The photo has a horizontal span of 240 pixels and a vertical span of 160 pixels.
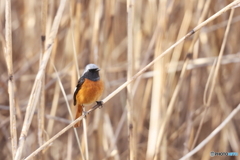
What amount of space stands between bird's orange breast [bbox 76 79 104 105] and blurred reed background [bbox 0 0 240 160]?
119mm

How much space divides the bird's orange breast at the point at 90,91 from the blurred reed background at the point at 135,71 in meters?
0.12

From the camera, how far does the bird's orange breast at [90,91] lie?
6.82 ft

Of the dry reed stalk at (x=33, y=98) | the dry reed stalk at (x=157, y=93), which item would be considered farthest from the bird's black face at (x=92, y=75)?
the dry reed stalk at (x=33, y=98)

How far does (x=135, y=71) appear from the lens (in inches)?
94.4

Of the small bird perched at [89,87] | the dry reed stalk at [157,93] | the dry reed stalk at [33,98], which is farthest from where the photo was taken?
the small bird perched at [89,87]

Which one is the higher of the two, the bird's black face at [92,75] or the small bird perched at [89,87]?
the bird's black face at [92,75]

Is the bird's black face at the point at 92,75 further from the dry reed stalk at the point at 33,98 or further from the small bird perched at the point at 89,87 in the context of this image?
the dry reed stalk at the point at 33,98

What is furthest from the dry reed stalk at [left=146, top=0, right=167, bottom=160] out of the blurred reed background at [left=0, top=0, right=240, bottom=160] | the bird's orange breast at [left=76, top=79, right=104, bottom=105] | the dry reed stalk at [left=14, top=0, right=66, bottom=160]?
the dry reed stalk at [left=14, top=0, right=66, bottom=160]

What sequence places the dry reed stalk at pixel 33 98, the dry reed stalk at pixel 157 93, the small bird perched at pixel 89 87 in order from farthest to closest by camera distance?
1. the small bird perched at pixel 89 87
2. the dry reed stalk at pixel 157 93
3. the dry reed stalk at pixel 33 98

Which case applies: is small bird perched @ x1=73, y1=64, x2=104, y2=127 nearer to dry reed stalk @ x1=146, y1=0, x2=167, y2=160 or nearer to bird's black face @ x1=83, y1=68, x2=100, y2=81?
bird's black face @ x1=83, y1=68, x2=100, y2=81

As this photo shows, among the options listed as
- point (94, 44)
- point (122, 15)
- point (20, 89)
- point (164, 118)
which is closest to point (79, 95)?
point (94, 44)

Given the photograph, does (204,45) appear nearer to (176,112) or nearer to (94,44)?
(176,112)

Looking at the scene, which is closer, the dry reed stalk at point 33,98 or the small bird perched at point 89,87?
the dry reed stalk at point 33,98

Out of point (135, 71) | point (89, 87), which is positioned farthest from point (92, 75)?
point (135, 71)
